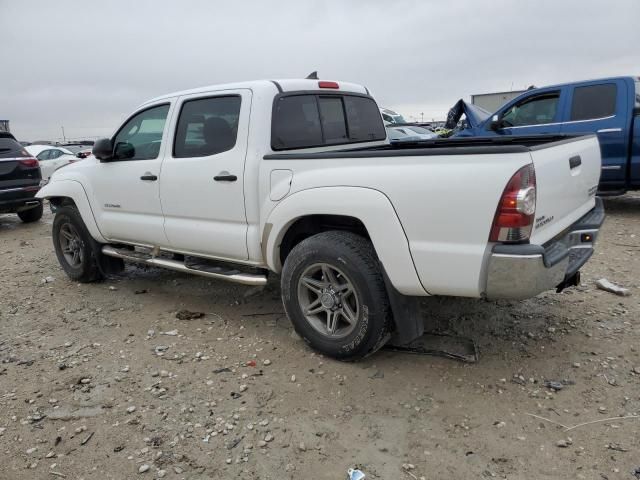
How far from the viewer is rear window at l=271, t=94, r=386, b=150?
12.7 feet

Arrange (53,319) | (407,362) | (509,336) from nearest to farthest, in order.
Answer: (407,362) < (509,336) < (53,319)

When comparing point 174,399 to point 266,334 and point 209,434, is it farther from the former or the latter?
point 266,334

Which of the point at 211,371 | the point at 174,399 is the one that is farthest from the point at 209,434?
the point at 211,371

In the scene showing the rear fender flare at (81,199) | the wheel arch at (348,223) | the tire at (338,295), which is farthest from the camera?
the rear fender flare at (81,199)

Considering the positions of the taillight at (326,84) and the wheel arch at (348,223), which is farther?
the taillight at (326,84)

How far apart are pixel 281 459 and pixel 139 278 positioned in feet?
12.4

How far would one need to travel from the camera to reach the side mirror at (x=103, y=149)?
15.7 ft

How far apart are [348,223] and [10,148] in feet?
27.8

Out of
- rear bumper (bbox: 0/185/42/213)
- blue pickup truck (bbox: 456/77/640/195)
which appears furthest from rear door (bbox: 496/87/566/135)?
rear bumper (bbox: 0/185/42/213)

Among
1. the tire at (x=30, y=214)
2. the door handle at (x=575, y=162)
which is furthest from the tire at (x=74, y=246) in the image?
the tire at (x=30, y=214)

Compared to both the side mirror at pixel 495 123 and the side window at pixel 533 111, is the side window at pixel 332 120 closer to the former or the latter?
the side mirror at pixel 495 123

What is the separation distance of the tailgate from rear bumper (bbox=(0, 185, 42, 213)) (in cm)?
876

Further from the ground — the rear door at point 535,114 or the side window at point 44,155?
the rear door at point 535,114

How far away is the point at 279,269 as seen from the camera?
12.5 feet
